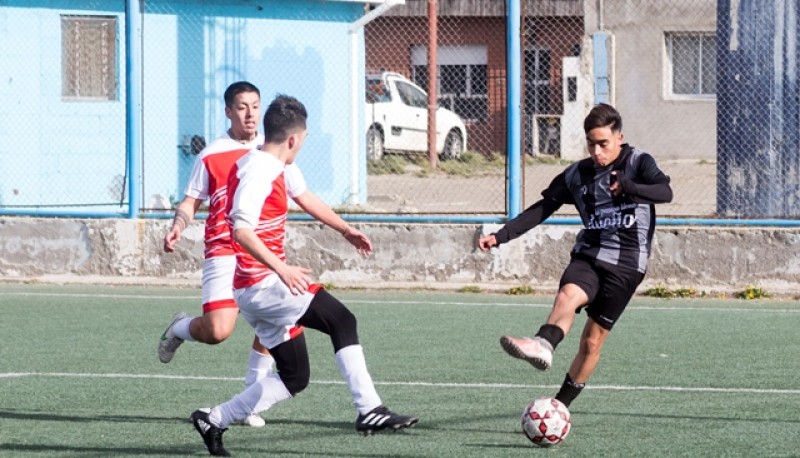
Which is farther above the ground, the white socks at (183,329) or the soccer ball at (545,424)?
the white socks at (183,329)

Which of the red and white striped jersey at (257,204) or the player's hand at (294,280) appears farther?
the red and white striped jersey at (257,204)

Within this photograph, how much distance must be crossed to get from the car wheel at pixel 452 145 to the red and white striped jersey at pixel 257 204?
10475 millimetres

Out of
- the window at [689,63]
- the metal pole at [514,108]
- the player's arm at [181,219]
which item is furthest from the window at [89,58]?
the window at [689,63]

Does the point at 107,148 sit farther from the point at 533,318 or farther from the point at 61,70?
the point at 533,318

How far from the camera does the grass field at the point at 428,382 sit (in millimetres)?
7000

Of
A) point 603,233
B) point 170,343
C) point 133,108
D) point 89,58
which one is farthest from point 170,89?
point 603,233

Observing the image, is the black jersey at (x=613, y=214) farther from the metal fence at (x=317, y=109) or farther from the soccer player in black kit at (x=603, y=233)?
the metal fence at (x=317, y=109)

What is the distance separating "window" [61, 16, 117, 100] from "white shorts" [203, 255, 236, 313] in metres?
11.0

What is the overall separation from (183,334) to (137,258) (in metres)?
6.43

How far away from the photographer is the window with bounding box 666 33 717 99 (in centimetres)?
2816

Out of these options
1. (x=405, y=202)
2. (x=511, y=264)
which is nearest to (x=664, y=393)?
(x=511, y=264)

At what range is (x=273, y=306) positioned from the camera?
6.66 m

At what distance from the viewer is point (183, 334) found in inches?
322

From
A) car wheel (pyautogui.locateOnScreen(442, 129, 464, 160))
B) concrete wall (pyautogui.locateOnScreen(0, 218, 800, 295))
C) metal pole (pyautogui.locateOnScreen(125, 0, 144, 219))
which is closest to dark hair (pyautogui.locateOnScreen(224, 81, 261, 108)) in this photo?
concrete wall (pyautogui.locateOnScreen(0, 218, 800, 295))
